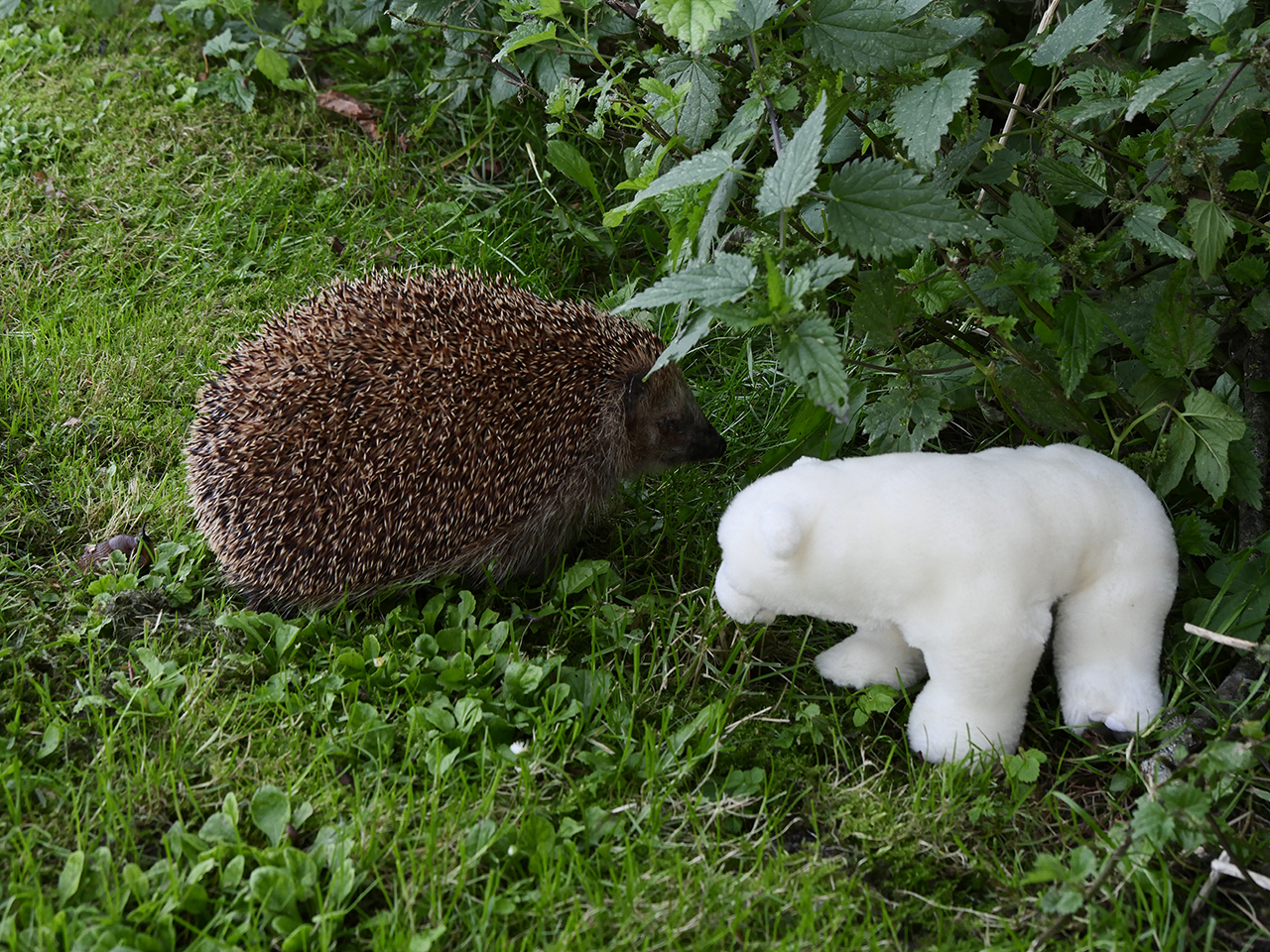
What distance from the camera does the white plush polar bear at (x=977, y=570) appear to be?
2.58 m

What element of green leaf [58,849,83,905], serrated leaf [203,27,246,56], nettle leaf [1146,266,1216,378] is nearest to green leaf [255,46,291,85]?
serrated leaf [203,27,246,56]

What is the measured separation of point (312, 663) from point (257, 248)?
230cm

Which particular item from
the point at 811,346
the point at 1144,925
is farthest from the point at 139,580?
the point at 1144,925

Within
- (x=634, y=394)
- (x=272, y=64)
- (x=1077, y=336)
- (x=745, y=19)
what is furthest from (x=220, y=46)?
A: (x=1077, y=336)

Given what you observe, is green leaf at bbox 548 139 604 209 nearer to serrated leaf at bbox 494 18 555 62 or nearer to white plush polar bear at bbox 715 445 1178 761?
serrated leaf at bbox 494 18 555 62

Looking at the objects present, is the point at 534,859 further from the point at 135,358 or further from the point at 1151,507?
the point at 135,358

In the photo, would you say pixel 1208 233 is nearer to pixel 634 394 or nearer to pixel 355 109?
pixel 634 394

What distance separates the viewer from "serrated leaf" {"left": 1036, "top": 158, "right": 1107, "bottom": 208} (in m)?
2.96

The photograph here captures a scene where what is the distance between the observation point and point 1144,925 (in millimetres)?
2367

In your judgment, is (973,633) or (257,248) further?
(257,248)

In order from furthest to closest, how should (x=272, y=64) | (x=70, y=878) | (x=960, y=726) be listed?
→ 1. (x=272, y=64)
2. (x=960, y=726)
3. (x=70, y=878)

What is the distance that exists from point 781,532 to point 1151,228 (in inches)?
51.6

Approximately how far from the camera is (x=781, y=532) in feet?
8.27

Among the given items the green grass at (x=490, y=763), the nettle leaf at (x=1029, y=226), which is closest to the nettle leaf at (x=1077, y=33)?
the nettle leaf at (x=1029, y=226)
